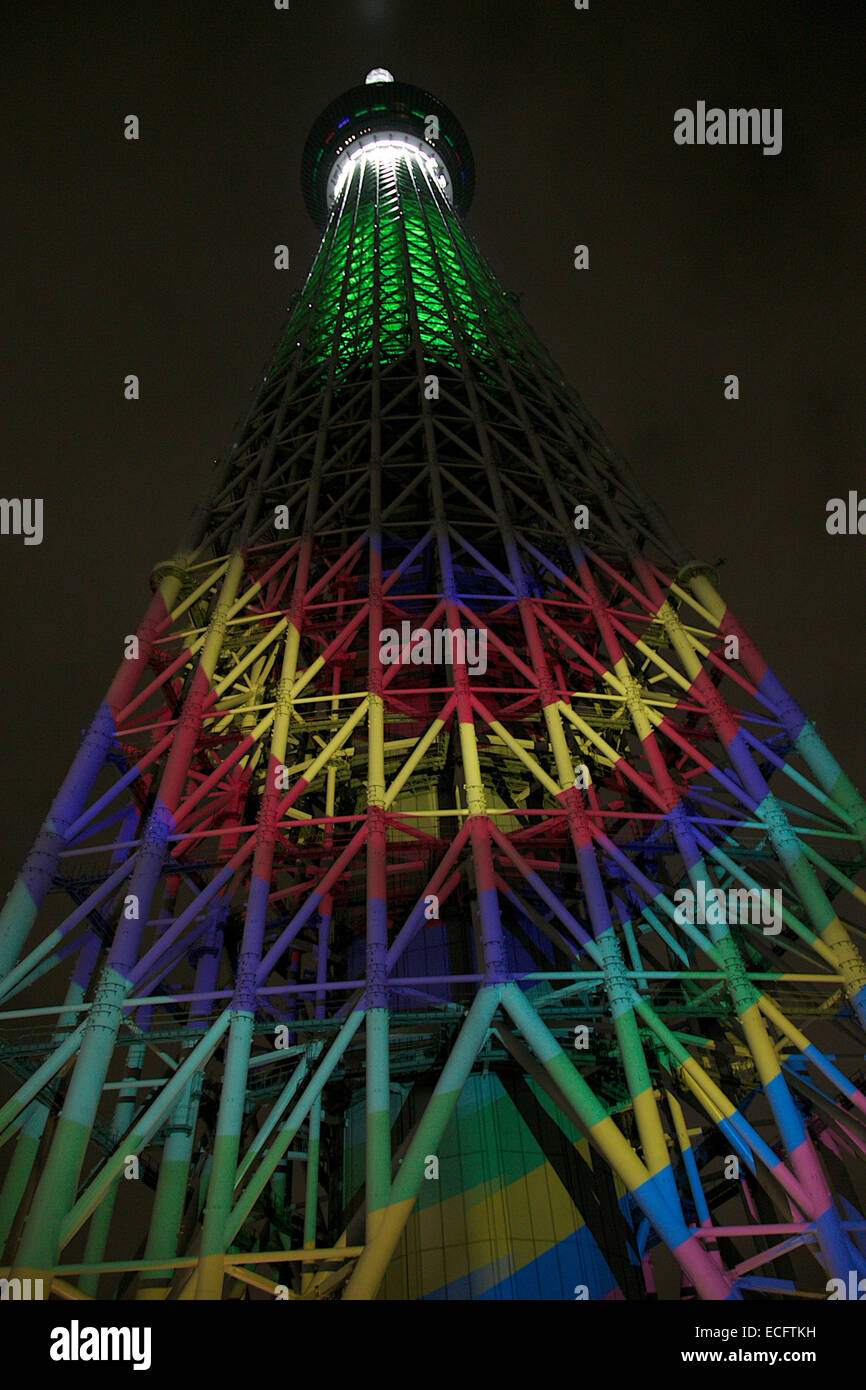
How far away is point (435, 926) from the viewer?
25.1 meters

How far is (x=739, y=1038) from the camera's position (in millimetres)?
22891

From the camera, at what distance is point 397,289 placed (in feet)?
132

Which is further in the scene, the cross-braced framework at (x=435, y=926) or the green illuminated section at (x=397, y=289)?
the green illuminated section at (x=397, y=289)

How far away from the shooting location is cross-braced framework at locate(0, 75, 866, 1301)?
56.3 feet

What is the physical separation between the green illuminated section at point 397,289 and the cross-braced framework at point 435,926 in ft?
5.40

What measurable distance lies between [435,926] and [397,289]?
27373mm

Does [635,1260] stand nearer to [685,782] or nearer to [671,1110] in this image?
[671,1110]

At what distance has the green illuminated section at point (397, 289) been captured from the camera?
122 ft

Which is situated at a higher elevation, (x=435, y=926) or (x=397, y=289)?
(x=397, y=289)

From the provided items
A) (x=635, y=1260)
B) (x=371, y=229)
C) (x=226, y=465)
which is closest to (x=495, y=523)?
(x=226, y=465)

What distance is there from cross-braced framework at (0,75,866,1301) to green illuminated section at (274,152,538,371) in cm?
164

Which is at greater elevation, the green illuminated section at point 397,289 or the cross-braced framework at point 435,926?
the green illuminated section at point 397,289

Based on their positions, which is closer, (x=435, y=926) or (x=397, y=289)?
(x=435, y=926)
